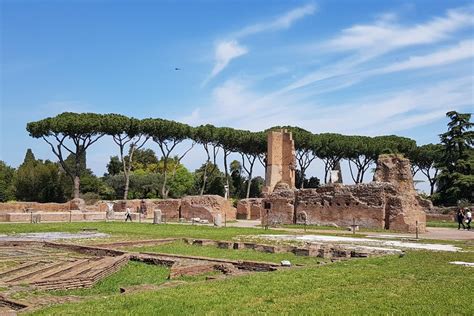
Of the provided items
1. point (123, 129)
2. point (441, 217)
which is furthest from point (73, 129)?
point (441, 217)

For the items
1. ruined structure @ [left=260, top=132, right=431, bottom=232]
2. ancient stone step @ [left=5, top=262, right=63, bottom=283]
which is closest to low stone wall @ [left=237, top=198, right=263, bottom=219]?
ruined structure @ [left=260, top=132, right=431, bottom=232]

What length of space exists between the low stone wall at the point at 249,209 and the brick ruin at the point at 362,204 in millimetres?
8255

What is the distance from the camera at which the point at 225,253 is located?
1486cm

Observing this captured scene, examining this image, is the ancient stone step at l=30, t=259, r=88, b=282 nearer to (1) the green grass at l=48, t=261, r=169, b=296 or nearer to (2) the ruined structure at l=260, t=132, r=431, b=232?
(1) the green grass at l=48, t=261, r=169, b=296

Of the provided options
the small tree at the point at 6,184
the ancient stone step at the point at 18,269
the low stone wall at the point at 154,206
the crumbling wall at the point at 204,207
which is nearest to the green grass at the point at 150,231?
the ancient stone step at the point at 18,269

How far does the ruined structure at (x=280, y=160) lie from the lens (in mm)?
49844

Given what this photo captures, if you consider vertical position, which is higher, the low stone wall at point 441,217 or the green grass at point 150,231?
the low stone wall at point 441,217

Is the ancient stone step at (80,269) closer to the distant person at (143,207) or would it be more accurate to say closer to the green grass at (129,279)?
the green grass at (129,279)

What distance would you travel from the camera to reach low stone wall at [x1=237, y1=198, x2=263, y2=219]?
4278 cm

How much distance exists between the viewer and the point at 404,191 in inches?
1112

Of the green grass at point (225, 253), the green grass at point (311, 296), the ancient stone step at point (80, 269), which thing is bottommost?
the green grass at point (225, 253)

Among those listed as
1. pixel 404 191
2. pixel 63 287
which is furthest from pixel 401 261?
pixel 404 191

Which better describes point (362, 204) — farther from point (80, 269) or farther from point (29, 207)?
point (29, 207)

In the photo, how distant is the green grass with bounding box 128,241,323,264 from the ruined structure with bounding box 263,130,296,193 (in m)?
32.7
